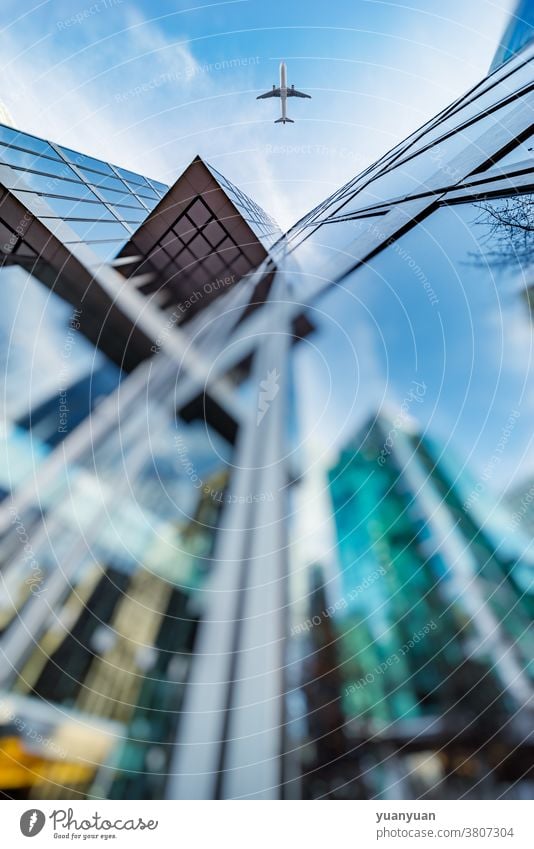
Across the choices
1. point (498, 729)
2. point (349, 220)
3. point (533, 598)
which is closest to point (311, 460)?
point (533, 598)

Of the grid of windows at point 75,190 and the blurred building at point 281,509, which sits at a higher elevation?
the grid of windows at point 75,190

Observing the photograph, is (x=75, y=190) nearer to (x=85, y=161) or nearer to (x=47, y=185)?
(x=47, y=185)

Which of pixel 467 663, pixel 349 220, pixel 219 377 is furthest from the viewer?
pixel 349 220

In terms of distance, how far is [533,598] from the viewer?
8.49 ft

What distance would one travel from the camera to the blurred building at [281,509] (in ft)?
7.85

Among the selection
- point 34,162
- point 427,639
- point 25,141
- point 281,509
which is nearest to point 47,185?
point 34,162

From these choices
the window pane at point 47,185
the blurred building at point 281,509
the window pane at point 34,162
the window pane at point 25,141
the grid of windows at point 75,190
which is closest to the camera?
the blurred building at point 281,509

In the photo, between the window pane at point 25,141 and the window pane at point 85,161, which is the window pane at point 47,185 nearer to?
the window pane at point 25,141

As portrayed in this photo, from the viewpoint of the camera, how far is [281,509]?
418cm

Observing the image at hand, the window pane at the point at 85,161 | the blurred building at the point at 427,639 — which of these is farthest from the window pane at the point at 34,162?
the blurred building at the point at 427,639

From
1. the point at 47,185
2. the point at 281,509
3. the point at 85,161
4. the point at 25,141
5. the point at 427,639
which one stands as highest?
the point at 85,161

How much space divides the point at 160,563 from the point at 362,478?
2.00m

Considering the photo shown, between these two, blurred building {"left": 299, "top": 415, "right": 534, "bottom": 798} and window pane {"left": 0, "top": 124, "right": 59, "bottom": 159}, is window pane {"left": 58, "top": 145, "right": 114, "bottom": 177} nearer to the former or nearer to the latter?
window pane {"left": 0, "top": 124, "right": 59, "bottom": 159}

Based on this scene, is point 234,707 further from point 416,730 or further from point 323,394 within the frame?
point 323,394
